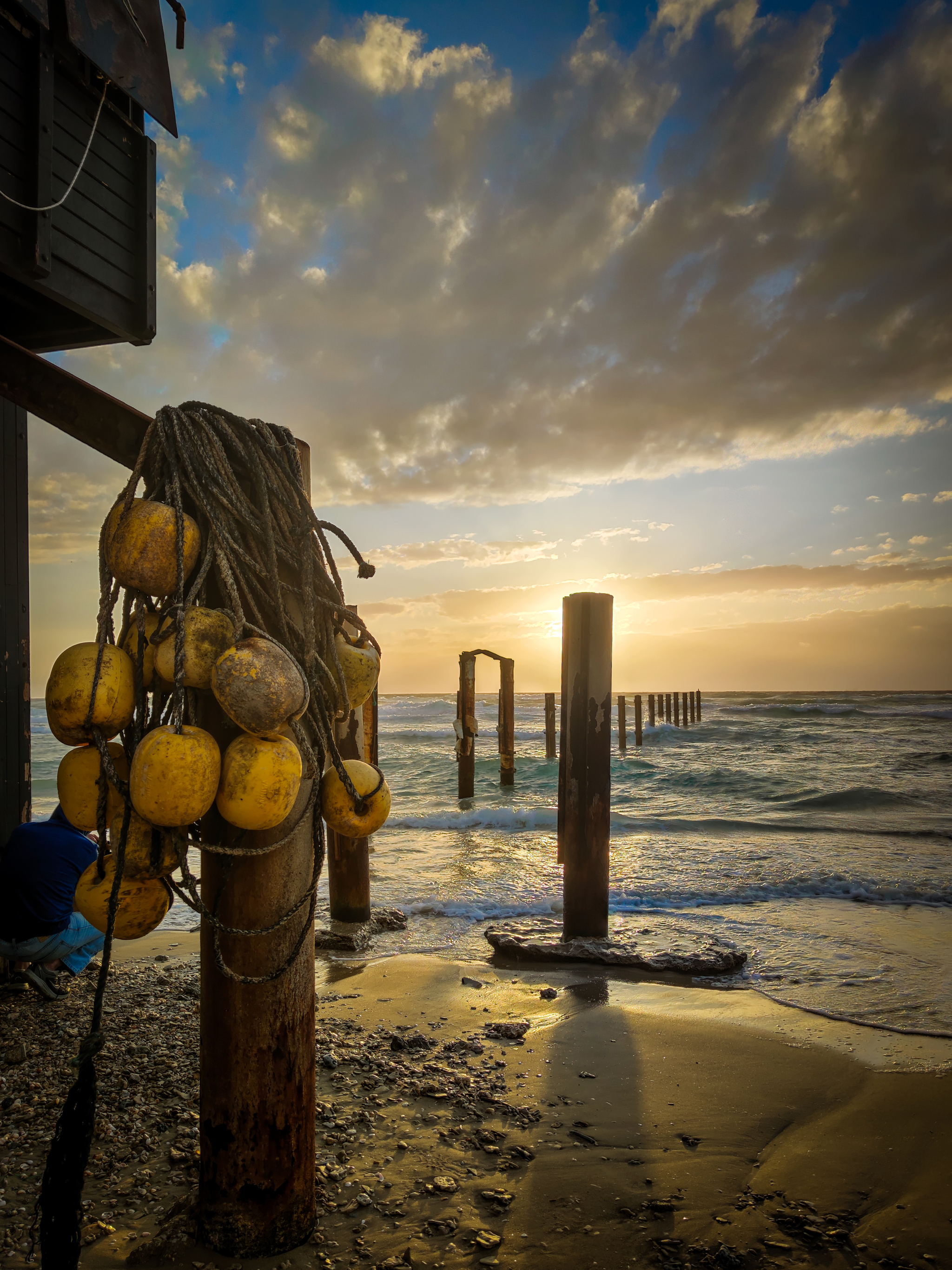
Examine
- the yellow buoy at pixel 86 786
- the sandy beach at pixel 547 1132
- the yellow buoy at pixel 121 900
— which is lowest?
the sandy beach at pixel 547 1132

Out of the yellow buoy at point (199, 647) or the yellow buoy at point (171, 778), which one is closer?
the yellow buoy at point (171, 778)

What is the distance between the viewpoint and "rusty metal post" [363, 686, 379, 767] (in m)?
7.35

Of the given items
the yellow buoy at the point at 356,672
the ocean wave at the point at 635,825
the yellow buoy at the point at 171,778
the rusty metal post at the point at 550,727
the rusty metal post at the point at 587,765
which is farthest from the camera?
the rusty metal post at the point at 550,727

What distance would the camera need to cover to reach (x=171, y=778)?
192cm

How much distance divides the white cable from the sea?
5.69 metres

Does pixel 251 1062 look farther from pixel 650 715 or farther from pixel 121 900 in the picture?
pixel 650 715

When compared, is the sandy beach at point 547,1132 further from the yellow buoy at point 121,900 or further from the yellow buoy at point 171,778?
the yellow buoy at point 171,778

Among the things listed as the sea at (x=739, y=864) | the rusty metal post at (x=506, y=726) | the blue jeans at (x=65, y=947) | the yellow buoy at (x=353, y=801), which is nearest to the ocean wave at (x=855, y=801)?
the sea at (x=739, y=864)

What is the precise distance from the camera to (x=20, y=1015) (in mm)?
3967

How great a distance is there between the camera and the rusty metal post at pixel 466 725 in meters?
16.2

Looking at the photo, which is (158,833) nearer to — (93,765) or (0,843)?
(93,765)

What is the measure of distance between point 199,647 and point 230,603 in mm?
174

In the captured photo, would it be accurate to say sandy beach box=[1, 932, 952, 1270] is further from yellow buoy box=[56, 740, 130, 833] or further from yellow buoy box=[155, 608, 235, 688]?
yellow buoy box=[155, 608, 235, 688]

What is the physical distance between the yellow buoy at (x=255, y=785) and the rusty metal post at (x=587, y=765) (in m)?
3.77
